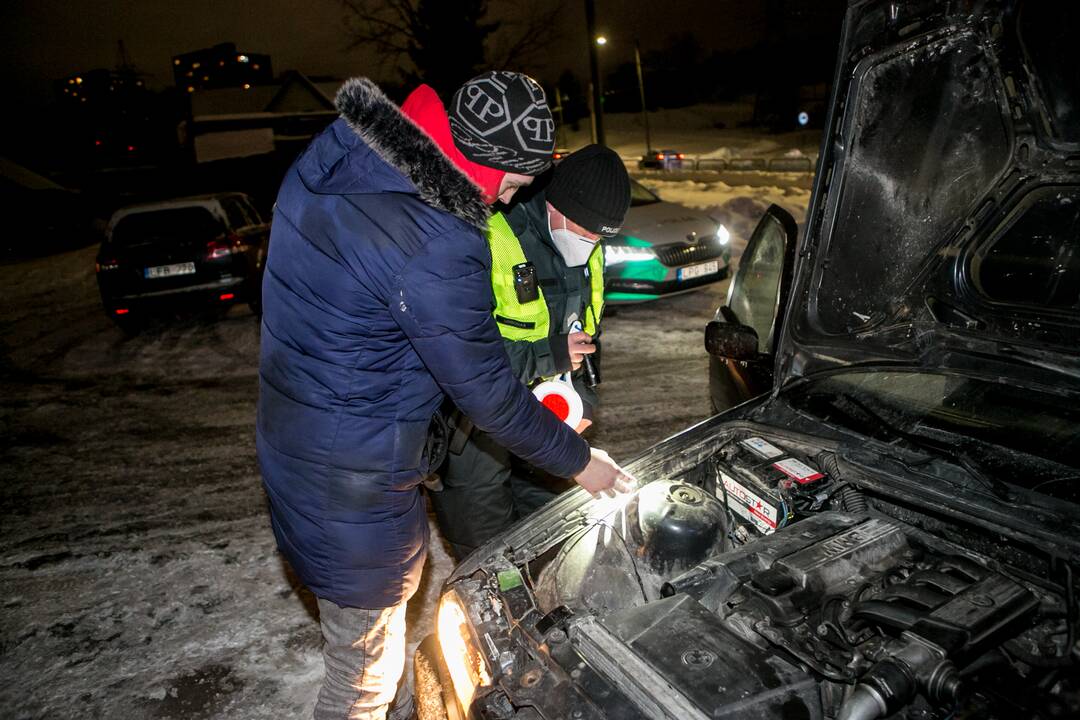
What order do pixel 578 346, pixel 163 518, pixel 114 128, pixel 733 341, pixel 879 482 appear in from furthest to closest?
pixel 114 128 < pixel 163 518 < pixel 733 341 < pixel 578 346 < pixel 879 482

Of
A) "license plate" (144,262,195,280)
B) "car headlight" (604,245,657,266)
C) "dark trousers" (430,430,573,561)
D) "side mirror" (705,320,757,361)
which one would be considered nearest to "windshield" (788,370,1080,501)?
"side mirror" (705,320,757,361)

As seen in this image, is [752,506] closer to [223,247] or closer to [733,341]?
[733,341]

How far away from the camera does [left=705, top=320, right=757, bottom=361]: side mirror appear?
2.78 meters

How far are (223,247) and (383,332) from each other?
718cm

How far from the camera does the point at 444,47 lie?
2809cm

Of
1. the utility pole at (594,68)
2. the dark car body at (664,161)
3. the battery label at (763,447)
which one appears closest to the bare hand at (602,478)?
the battery label at (763,447)

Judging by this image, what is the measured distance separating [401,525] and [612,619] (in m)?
0.67

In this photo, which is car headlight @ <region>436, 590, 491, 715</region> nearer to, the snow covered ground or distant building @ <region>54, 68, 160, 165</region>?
the snow covered ground

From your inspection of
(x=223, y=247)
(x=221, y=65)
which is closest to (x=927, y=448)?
(x=223, y=247)

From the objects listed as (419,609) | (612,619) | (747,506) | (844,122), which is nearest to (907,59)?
(844,122)

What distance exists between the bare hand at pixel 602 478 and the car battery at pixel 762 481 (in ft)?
1.26

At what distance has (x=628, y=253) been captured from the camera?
7449 mm

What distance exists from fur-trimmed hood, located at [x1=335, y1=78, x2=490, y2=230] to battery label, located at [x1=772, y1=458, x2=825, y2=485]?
4.10 feet

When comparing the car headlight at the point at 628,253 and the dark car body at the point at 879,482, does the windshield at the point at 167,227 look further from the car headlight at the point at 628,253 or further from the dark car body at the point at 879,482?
the dark car body at the point at 879,482
